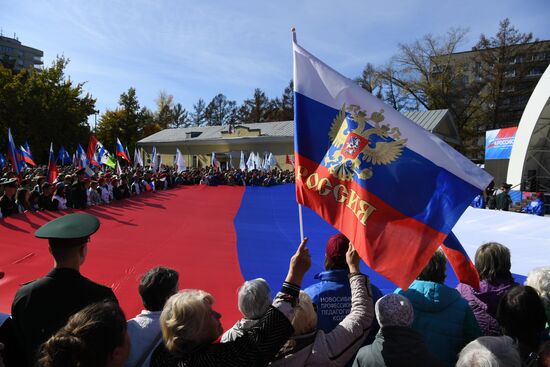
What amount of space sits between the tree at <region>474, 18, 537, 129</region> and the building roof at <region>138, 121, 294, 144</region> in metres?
22.3

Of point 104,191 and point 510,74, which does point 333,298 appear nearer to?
point 104,191

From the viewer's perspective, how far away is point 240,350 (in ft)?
5.97

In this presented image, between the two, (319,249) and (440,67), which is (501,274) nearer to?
(319,249)

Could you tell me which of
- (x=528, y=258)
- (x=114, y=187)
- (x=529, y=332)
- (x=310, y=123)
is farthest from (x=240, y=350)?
(x=114, y=187)

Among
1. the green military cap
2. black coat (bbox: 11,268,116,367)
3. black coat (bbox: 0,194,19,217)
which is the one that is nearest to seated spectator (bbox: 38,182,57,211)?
black coat (bbox: 0,194,19,217)

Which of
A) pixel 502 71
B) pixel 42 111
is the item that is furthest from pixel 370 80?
pixel 42 111

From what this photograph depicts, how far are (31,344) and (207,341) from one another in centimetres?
122

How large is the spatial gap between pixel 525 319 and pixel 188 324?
6.86ft

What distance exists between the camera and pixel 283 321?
1.89 m

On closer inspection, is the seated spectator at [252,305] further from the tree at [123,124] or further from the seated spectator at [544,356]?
the tree at [123,124]

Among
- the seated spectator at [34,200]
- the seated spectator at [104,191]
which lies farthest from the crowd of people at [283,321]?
the seated spectator at [104,191]

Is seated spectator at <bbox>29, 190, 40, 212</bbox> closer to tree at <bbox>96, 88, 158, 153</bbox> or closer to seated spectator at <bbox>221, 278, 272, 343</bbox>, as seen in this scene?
seated spectator at <bbox>221, 278, 272, 343</bbox>

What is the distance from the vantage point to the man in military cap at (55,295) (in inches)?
90.0

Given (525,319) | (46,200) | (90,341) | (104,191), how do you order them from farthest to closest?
(104,191), (46,200), (525,319), (90,341)
